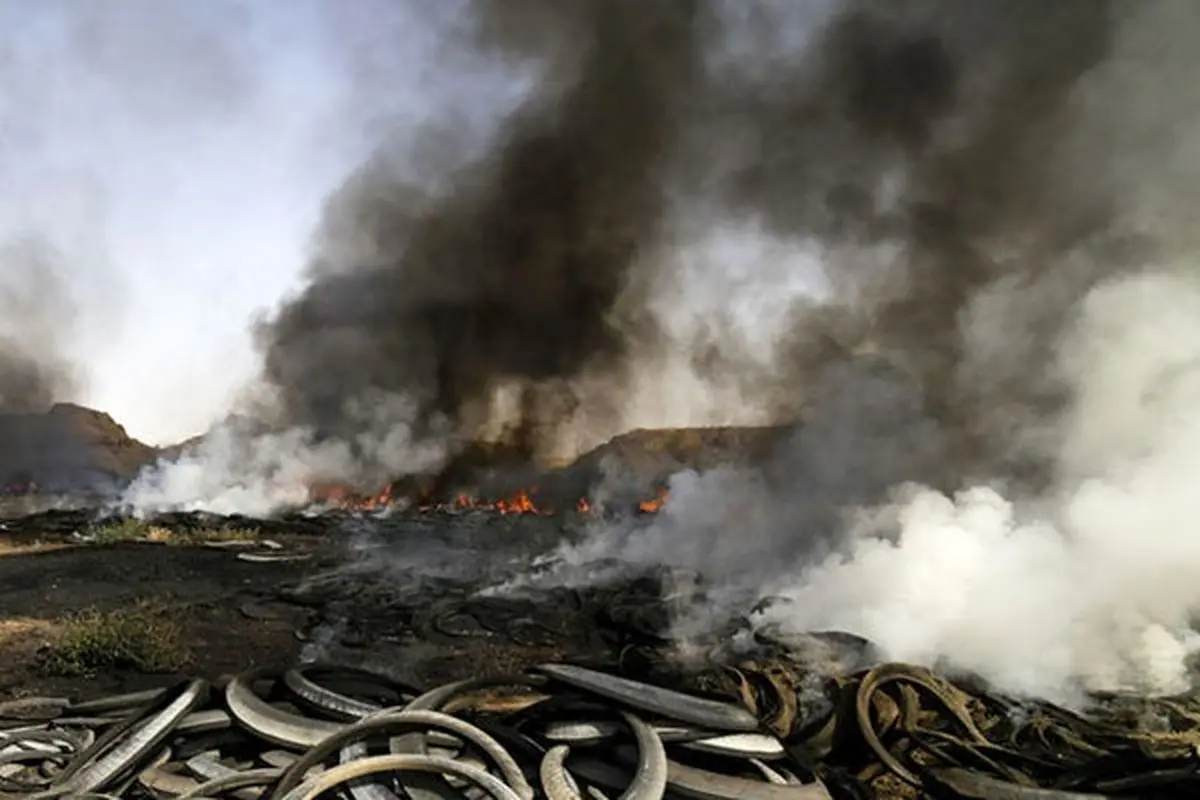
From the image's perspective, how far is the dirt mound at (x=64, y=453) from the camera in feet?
115

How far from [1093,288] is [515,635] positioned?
1415 cm

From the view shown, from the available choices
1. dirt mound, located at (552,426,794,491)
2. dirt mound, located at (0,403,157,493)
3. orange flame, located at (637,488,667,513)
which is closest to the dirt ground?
orange flame, located at (637,488,667,513)

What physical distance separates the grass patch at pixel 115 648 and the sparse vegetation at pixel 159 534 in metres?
10.4

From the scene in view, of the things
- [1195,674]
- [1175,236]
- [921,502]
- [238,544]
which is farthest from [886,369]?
[238,544]

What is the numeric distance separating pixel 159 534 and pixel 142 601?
33.2 feet

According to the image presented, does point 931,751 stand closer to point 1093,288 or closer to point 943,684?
point 943,684

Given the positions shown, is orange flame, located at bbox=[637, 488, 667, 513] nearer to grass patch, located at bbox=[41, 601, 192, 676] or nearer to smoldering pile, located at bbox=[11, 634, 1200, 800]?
grass patch, located at bbox=[41, 601, 192, 676]

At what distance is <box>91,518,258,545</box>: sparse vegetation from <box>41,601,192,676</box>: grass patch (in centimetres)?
1038

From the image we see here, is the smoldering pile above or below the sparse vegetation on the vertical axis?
below

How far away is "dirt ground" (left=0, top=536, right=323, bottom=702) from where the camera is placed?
7633 millimetres

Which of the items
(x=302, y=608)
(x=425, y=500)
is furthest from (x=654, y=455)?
(x=302, y=608)

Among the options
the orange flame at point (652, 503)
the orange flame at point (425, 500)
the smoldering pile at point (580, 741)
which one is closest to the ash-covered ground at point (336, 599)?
the smoldering pile at point (580, 741)

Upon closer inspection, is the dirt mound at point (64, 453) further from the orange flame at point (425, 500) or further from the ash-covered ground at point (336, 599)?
the ash-covered ground at point (336, 599)

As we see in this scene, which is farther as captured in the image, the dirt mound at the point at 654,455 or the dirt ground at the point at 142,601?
the dirt mound at the point at 654,455
